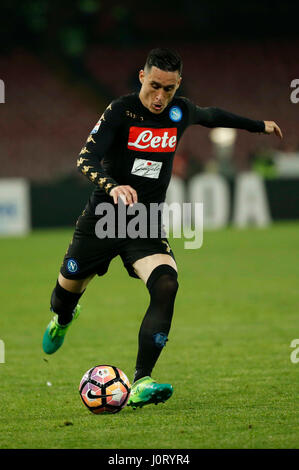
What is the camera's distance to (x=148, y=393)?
16.8 ft

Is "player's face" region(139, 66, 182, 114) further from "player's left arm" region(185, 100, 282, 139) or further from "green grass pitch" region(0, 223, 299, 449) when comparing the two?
"green grass pitch" region(0, 223, 299, 449)

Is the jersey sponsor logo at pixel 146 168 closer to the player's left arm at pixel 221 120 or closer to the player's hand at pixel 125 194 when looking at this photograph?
the player's left arm at pixel 221 120

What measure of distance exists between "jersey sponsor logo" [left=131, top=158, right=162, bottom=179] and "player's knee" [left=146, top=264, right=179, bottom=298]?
633 mm

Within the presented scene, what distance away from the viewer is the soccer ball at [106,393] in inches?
202

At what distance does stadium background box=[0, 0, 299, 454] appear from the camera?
4996 mm

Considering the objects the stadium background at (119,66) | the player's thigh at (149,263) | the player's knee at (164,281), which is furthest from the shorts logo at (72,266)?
the stadium background at (119,66)

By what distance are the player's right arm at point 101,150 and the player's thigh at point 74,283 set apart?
952 millimetres

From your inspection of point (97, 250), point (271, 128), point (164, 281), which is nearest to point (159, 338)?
point (164, 281)

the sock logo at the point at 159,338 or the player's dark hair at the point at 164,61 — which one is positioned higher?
the player's dark hair at the point at 164,61

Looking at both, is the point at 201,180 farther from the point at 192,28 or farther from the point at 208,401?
the point at 208,401

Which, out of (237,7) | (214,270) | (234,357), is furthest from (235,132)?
(234,357)

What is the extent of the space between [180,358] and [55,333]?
111cm

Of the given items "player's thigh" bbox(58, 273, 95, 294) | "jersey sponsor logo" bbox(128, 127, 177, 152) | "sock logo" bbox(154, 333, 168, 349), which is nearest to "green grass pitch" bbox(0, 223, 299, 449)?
"sock logo" bbox(154, 333, 168, 349)

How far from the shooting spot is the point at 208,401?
5.43m
